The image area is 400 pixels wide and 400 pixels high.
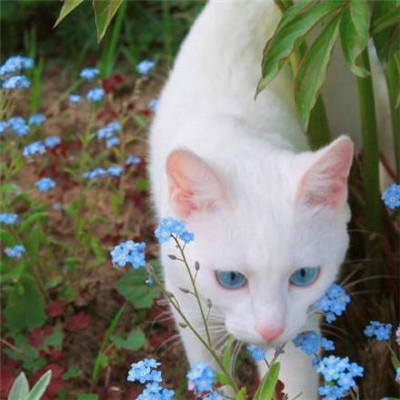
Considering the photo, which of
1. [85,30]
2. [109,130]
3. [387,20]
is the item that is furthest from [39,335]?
[85,30]

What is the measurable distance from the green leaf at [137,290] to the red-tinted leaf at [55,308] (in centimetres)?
15

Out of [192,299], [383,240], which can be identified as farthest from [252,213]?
[383,240]

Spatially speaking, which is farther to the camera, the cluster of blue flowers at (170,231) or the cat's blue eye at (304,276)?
the cat's blue eye at (304,276)

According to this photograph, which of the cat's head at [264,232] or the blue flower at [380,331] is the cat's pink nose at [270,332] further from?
the blue flower at [380,331]

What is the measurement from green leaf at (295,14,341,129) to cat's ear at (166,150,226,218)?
22cm

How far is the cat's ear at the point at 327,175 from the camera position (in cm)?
180

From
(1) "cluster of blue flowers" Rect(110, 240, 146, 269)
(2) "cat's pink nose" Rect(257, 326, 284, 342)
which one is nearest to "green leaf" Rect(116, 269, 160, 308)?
(2) "cat's pink nose" Rect(257, 326, 284, 342)

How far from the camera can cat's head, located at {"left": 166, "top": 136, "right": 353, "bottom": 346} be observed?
1.79 meters

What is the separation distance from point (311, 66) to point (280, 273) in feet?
1.36

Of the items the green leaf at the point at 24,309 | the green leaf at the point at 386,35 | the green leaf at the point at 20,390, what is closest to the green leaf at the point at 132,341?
the green leaf at the point at 24,309

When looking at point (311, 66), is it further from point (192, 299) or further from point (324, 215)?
point (192, 299)

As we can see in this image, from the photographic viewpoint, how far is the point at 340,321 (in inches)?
97.3

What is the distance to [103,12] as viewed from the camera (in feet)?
6.12

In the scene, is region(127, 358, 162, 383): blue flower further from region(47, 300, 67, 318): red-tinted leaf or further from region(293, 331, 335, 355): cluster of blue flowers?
region(47, 300, 67, 318): red-tinted leaf
